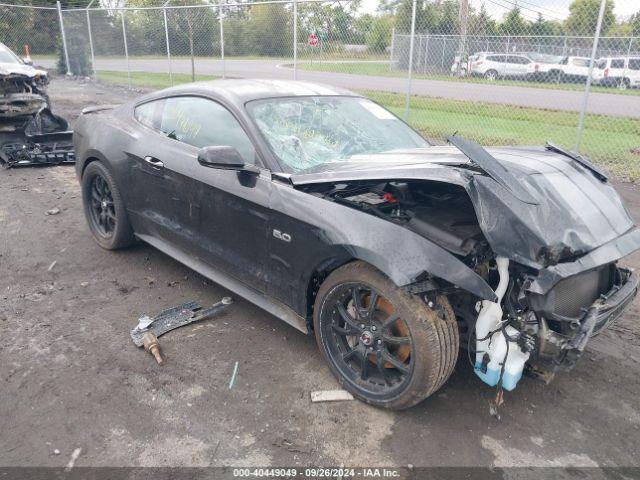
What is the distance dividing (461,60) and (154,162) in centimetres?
735

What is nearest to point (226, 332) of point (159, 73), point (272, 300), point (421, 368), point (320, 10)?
point (272, 300)

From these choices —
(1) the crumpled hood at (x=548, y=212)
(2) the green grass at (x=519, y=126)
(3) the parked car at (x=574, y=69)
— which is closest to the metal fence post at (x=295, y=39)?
(2) the green grass at (x=519, y=126)

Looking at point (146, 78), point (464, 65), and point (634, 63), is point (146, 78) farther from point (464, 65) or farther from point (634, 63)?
point (634, 63)

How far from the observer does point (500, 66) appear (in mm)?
9016

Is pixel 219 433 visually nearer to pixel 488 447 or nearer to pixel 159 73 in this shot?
pixel 488 447

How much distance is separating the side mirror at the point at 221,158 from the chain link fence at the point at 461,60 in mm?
5788

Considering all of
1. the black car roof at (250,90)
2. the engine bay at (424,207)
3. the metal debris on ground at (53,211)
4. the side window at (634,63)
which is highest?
the side window at (634,63)

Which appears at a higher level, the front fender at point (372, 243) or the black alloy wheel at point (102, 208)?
the front fender at point (372, 243)

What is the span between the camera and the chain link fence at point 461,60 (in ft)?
26.3

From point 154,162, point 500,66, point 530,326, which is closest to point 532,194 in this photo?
point 530,326

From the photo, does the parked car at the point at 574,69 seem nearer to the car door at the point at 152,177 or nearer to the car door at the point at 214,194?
the car door at the point at 214,194

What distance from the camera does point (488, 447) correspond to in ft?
8.52

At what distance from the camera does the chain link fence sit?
26.3ft

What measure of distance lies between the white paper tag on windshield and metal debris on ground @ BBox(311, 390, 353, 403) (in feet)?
7.09
